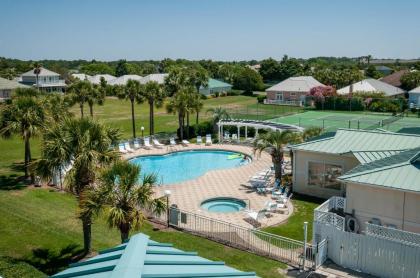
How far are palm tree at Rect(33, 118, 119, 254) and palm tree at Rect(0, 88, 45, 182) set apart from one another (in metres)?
10.9

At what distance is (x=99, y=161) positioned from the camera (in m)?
16.2

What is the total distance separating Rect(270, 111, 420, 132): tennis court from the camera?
46334 millimetres

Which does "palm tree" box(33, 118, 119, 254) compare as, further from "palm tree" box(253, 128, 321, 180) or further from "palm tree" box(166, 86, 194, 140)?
"palm tree" box(166, 86, 194, 140)

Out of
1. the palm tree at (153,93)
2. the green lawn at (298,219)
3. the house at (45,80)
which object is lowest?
the green lawn at (298,219)

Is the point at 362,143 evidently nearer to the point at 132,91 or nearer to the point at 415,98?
the point at 132,91

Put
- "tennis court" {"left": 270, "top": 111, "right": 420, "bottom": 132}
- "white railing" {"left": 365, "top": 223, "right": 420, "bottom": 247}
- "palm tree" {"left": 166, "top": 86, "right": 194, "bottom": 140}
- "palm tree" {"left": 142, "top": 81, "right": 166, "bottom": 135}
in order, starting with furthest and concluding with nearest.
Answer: "tennis court" {"left": 270, "top": 111, "right": 420, "bottom": 132}
"palm tree" {"left": 142, "top": 81, "right": 166, "bottom": 135}
"palm tree" {"left": 166, "top": 86, "right": 194, "bottom": 140}
"white railing" {"left": 365, "top": 223, "right": 420, "bottom": 247}

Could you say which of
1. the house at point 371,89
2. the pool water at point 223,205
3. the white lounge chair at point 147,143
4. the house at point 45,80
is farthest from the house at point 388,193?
the house at point 45,80

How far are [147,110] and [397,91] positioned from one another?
151 feet

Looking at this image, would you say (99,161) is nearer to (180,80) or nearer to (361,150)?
(361,150)

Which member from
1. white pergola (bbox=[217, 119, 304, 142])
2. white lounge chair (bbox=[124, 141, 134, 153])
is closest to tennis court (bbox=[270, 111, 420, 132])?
white pergola (bbox=[217, 119, 304, 142])

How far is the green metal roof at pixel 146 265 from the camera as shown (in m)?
6.48

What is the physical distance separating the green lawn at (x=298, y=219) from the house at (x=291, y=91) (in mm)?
48804

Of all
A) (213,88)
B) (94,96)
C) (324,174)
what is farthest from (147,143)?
(213,88)

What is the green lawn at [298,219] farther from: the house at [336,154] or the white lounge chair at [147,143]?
the white lounge chair at [147,143]
